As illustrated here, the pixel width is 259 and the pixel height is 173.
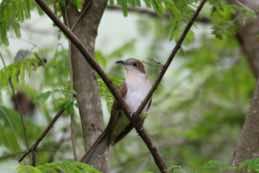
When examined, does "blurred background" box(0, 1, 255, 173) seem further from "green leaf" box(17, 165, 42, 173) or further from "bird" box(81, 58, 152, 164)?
"green leaf" box(17, 165, 42, 173)

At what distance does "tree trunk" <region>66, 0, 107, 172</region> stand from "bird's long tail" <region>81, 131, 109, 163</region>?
0.10 ft

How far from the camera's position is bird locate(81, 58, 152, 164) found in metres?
3.89

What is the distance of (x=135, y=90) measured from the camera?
4.74m

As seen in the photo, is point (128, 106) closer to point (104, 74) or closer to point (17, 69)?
point (17, 69)

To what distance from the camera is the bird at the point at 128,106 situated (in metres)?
3.89

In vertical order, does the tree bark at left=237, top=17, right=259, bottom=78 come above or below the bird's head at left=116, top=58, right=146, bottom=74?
below

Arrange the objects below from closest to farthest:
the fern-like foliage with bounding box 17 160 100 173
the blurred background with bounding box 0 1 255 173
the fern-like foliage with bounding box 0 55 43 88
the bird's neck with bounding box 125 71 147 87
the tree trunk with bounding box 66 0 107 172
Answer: the fern-like foliage with bounding box 17 160 100 173 < the tree trunk with bounding box 66 0 107 172 < the fern-like foliage with bounding box 0 55 43 88 < the bird's neck with bounding box 125 71 147 87 < the blurred background with bounding box 0 1 255 173

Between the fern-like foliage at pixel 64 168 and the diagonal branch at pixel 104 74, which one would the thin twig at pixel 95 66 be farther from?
the fern-like foliage at pixel 64 168

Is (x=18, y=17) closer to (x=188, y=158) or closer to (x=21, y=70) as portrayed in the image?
(x=21, y=70)

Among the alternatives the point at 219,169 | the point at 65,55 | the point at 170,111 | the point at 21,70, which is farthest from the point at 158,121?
the point at 219,169

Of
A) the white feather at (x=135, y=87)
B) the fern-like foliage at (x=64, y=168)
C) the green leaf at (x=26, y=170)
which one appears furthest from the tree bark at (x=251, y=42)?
the green leaf at (x=26, y=170)

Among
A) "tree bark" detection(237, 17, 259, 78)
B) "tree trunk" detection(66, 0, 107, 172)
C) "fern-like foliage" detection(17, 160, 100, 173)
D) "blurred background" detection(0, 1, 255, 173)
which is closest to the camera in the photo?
"fern-like foliage" detection(17, 160, 100, 173)

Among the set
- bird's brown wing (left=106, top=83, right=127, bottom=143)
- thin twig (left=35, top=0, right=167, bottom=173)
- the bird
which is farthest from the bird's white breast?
thin twig (left=35, top=0, right=167, bottom=173)

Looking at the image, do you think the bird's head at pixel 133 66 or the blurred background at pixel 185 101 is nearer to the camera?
the bird's head at pixel 133 66
